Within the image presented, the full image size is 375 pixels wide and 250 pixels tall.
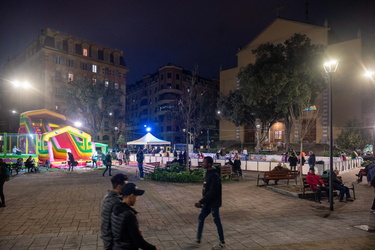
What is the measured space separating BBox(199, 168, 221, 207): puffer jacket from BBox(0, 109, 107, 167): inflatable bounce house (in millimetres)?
19825

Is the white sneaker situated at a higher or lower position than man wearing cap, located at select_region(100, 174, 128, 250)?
lower

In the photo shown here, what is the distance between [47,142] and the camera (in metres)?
22.5

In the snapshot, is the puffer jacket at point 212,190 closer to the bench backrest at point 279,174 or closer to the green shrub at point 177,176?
the bench backrest at point 279,174

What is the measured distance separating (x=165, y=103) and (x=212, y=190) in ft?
194

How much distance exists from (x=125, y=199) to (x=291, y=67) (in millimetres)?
28166

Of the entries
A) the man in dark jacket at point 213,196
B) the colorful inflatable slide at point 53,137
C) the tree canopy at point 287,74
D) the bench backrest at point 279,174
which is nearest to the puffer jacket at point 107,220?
the man in dark jacket at point 213,196

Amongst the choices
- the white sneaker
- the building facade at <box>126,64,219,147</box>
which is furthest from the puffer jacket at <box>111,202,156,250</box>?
the building facade at <box>126,64,219,147</box>

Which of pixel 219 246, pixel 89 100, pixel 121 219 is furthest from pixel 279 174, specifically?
pixel 89 100

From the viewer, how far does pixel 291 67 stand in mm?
28141

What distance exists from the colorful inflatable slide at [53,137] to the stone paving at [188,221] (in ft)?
37.5

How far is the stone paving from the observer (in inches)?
227

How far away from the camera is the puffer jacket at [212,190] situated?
5363 mm

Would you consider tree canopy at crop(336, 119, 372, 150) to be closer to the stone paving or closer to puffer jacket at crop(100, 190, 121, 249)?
the stone paving

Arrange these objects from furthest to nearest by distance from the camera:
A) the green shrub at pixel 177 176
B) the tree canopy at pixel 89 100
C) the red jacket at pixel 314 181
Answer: the tree canopy at pixel 89 100 → the green shrub at pixel 177 176 → the red jacket at pixel 314 181
